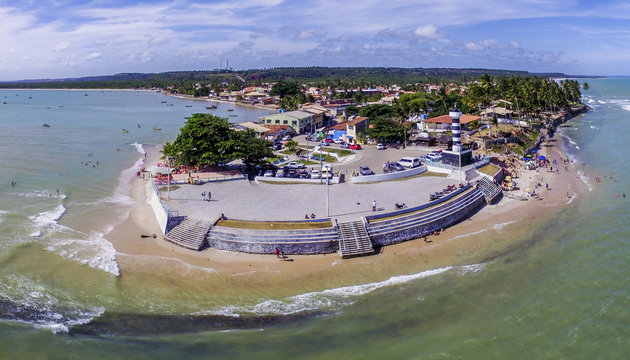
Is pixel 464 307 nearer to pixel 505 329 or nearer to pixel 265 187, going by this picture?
pixel 505 329

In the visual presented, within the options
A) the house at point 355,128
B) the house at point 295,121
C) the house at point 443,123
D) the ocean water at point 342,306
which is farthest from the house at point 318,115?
the ocean water at point 342,306

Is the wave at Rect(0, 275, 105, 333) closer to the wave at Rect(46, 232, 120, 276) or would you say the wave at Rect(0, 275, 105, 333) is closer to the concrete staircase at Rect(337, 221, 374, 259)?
the wave at Rect(46, 232, 120, 276)

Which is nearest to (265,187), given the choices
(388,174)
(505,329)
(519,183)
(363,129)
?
(388,174)

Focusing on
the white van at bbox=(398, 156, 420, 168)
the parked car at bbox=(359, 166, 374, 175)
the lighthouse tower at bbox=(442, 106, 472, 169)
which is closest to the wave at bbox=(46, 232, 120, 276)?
the parked car at bbox=(359, 166, 374, 175)

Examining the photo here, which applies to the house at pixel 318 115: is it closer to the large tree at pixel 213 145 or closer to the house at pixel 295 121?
the house at pixel 295 121

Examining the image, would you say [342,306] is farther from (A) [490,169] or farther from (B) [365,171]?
(A) [490,169]

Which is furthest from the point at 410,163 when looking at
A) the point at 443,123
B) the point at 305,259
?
the point at 443,123
